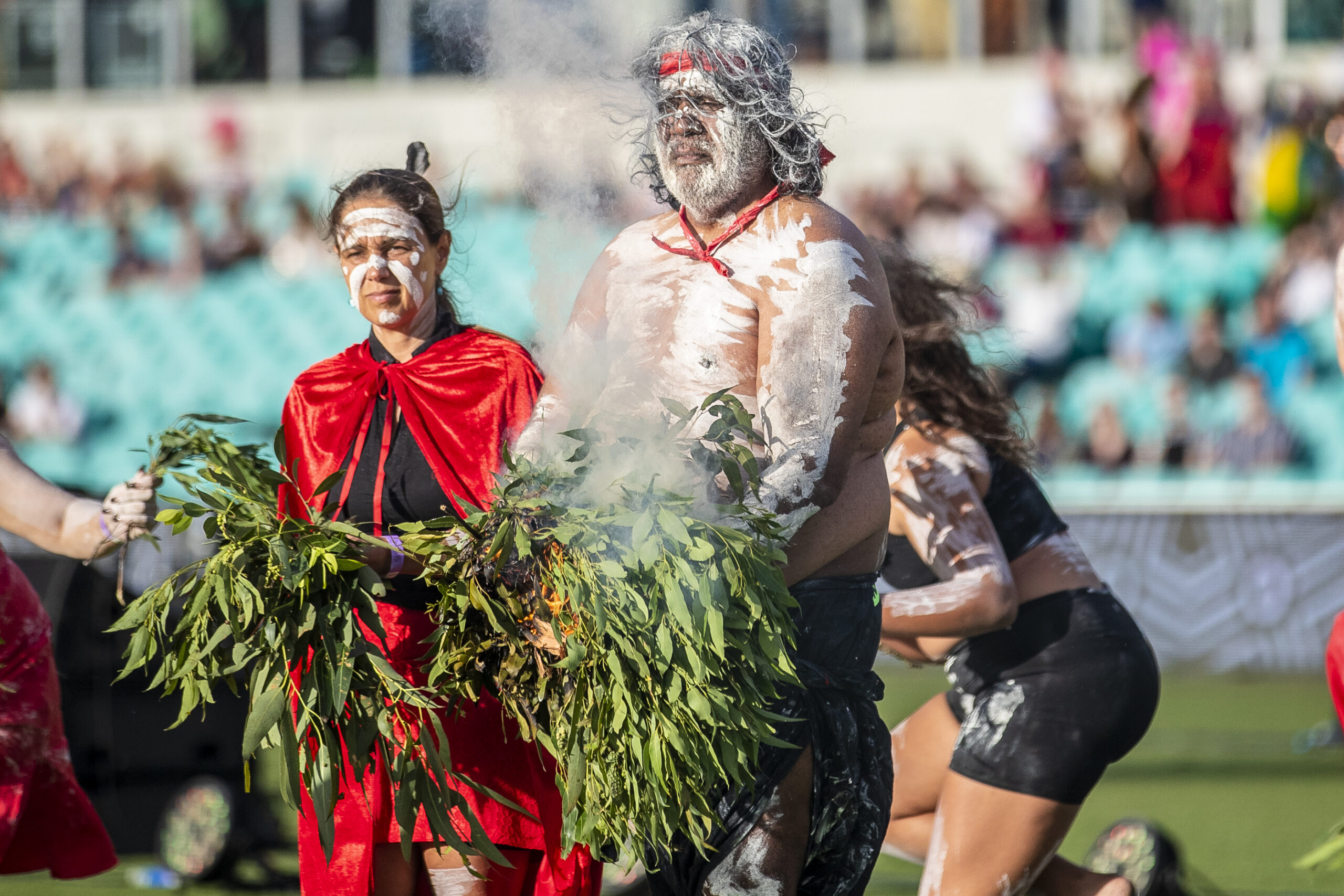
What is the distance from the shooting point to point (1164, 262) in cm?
1284

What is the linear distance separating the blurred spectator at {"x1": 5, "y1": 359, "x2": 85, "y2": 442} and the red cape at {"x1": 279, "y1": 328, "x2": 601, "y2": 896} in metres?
11.3

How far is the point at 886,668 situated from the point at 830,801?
25.2 ft

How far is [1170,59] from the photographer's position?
533 inches

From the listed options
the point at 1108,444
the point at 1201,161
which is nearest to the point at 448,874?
the point at 1108,444

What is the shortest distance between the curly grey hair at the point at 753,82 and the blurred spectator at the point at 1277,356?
9.60 meters

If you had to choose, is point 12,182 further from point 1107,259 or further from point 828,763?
point 828,763

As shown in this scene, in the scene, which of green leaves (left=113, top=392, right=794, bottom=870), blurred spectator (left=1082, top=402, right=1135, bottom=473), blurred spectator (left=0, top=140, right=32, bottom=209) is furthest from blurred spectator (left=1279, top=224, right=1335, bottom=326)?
blurred spectator (left=0, top=140, right=32, bottom=209)

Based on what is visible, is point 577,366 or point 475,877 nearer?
point 577,366

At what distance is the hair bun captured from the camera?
334 cm

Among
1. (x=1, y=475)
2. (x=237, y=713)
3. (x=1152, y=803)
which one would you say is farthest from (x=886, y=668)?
(x=1, y=475)

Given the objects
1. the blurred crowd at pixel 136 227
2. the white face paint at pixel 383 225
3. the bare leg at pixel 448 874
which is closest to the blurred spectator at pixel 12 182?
the blurred crowd at pixel 136 227

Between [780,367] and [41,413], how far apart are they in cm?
1243

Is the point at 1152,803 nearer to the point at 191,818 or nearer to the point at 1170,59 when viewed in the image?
the point at 191,818

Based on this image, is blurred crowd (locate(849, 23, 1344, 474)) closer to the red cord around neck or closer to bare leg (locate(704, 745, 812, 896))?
the red cord around neck
